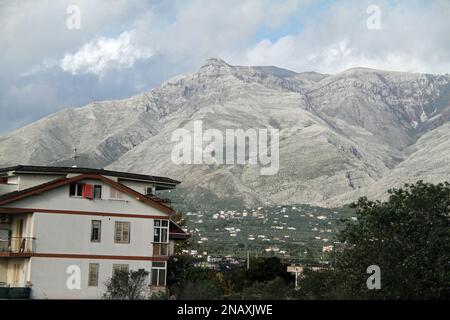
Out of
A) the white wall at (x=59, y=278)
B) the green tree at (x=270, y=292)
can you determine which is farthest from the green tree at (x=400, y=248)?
the white wall at (x=59, y=278)

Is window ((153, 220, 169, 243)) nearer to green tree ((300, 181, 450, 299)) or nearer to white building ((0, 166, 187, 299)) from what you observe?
white building ((0, 166, 187, 299))

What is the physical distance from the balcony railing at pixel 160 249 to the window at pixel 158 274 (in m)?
0.54

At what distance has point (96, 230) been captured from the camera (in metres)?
48.7

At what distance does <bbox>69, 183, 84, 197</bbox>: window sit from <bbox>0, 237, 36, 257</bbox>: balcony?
151 inches

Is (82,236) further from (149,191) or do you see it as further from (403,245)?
(403,245)

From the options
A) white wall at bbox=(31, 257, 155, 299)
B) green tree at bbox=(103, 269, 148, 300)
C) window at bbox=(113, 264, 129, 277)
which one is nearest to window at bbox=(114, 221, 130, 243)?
window at bbox=(113, 264, 129, 277)

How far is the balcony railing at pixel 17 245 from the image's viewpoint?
46.2 meters

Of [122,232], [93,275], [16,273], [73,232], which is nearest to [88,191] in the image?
[73,232]

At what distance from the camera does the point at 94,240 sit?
4825 centimetres

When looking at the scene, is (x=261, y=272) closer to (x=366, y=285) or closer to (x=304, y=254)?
(x=366, y=285)

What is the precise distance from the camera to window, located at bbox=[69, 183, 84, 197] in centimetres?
4869

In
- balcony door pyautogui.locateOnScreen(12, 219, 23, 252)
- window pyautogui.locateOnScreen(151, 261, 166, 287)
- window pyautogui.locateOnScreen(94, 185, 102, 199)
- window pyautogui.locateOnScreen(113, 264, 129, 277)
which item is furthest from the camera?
window pyautogui.locateOnScreen(151, 261, 166, 287)
